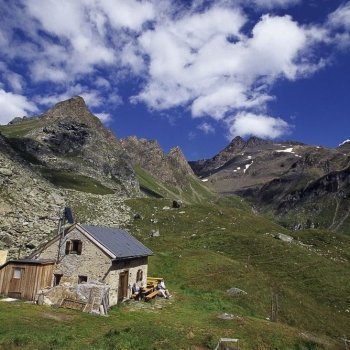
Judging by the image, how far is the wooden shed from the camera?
3947 cm

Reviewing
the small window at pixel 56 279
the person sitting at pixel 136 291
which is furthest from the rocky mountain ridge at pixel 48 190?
the person sitting at pixel 136 291

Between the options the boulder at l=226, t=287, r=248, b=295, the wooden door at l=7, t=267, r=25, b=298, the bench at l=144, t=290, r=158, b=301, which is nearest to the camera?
the wooden door at l=7, t=267, r=25, b=298

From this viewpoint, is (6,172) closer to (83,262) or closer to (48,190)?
(48,190)

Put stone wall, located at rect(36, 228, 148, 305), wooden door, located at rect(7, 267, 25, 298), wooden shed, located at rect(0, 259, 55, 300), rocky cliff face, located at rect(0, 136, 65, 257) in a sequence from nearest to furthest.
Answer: wooden shed, located at rect(0, 259, 55, 300), wooden door, located at rect(7, 267, 25, 298), stone wall, located at rect(36, 228, 148, 305), rocky cliff face, located at rect(0, 136, 65, 257)

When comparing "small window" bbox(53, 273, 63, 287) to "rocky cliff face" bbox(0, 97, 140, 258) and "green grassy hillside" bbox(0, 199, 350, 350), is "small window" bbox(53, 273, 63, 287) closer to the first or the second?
"green grassy hillside" bbox(0, 199, 350, 350)

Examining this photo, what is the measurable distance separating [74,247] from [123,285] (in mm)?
6195

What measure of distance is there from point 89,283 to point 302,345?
18929 millimetres

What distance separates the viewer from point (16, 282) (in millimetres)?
39750

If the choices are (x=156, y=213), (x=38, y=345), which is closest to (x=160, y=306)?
(x=38, y=345)

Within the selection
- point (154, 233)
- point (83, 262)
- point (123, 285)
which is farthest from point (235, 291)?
point (154, 233)

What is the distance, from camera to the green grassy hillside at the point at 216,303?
93.9 ft

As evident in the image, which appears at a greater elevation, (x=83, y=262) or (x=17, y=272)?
(x=83, y=262)

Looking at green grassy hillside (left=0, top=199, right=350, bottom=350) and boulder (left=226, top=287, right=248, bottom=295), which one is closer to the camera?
green grassy hillside (left=0, top=199, right=350, bottom=350)

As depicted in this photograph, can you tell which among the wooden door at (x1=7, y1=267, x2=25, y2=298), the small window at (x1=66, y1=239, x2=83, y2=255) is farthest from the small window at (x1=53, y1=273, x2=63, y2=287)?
the wooden door at (x1=7, y1=267, x2=25, y2=298)
